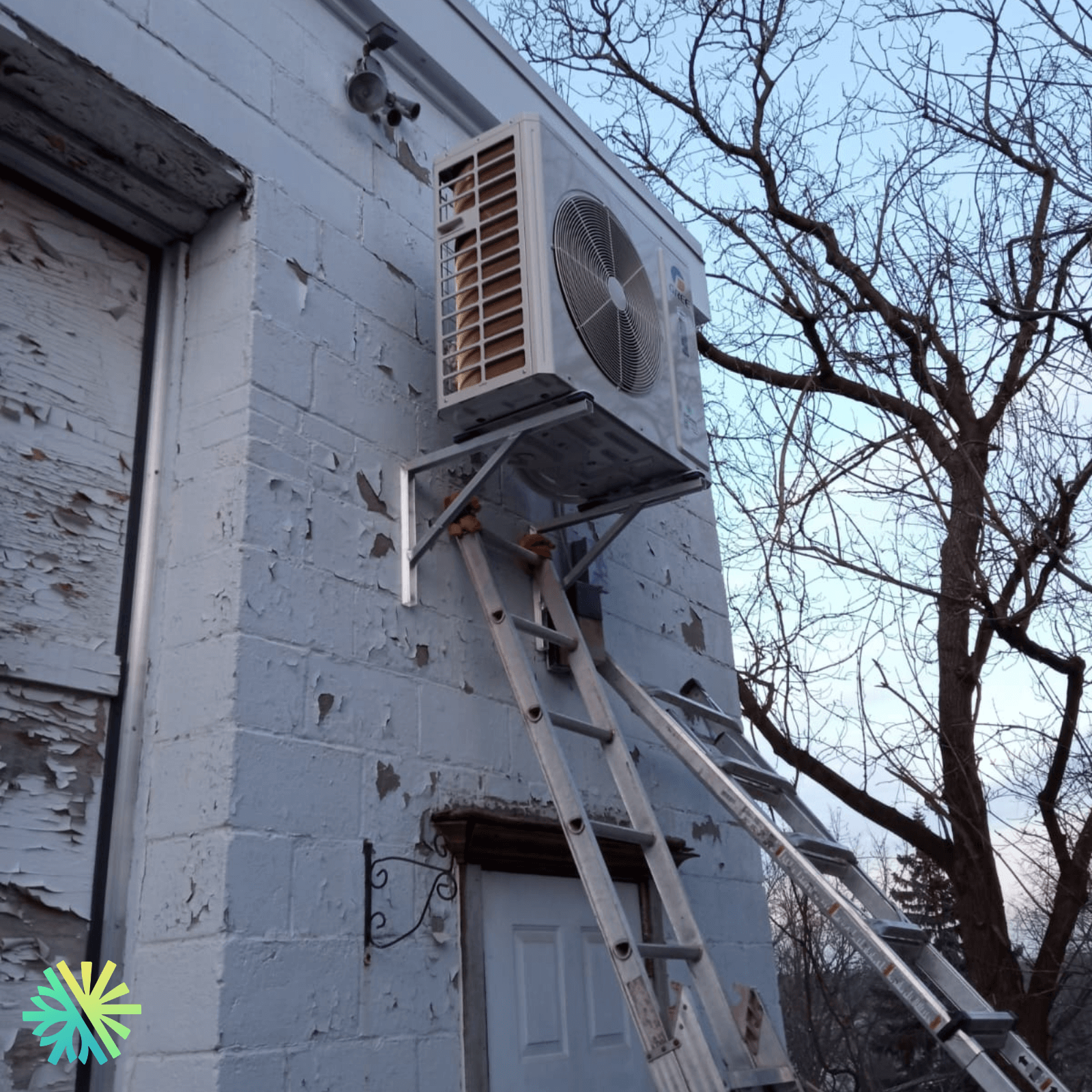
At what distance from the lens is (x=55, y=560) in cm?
239

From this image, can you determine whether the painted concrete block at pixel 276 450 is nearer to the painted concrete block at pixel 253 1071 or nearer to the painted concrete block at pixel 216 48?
the painted concrete block at pixel 216 48

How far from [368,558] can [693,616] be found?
200 centimetres

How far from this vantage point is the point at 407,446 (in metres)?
3.11

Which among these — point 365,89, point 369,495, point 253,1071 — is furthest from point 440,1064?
point 365,89

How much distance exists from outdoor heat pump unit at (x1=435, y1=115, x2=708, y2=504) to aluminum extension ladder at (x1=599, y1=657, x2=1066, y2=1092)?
0.71 meters

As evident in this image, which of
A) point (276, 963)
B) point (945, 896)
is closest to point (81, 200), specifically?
point (276, 963)

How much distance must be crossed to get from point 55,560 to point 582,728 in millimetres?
1376

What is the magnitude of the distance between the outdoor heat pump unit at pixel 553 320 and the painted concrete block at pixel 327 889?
3.86 feet

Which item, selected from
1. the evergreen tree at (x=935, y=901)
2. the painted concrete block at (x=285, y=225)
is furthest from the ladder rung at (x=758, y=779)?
the evergreen tree at (x=935, y=901)

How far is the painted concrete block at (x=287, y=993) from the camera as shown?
2.14 meters

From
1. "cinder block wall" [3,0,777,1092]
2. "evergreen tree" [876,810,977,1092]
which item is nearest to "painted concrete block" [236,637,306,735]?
"cinder block wall" [3,0,777,1092]

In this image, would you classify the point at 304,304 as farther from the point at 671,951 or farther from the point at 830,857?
the point at 830,857

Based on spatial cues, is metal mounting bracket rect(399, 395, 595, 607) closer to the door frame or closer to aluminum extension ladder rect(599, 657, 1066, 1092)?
the door frame

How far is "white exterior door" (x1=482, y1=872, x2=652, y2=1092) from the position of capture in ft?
9.17
